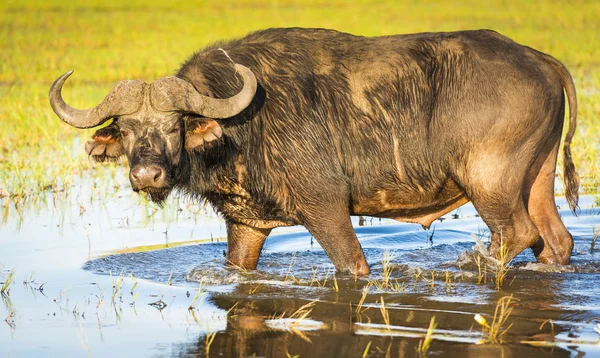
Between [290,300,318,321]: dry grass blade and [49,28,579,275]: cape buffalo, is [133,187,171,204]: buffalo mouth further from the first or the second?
[290,300,318,321]: dry grass blade

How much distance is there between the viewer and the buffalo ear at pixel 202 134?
18.7 feet

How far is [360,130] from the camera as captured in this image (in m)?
6.19

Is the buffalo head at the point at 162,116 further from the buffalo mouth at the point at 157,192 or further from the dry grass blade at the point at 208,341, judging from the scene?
the dry grass blade at the point at 208,341

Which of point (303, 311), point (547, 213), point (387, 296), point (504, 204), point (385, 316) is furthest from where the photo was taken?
point (547, 213)

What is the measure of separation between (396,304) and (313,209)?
896mm

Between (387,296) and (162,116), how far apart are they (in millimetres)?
1624

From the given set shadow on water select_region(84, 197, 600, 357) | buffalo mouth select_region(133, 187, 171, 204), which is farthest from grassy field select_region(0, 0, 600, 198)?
buffalo mouth select_region(133, 187, 171, 204)

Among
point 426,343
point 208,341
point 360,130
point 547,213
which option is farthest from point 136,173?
point 547,213

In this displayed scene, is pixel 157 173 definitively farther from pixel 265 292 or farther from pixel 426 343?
pixel 426 343

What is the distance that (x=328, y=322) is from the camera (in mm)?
5004

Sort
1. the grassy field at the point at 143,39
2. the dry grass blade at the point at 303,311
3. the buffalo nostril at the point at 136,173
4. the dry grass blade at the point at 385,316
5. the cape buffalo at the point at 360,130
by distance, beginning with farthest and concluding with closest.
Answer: the grassy field at the point at 143,39, the cape buffalo at the point at 360,130, the buffalo nostril at the point at 136,173, the dry grass blade at the point at 303,311, the dry grass blade at the point at 385,316

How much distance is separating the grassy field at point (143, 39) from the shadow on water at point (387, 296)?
7.57ft

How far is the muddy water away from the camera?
462 centimetres

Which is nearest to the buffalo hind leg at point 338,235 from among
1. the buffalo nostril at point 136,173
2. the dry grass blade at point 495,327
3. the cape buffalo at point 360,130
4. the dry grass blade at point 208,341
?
the cape buffalo at point 360,130
